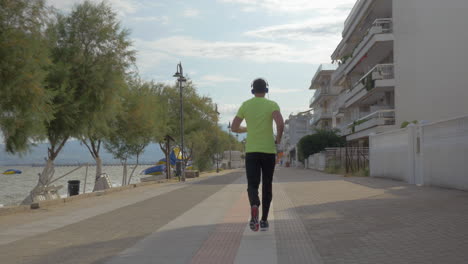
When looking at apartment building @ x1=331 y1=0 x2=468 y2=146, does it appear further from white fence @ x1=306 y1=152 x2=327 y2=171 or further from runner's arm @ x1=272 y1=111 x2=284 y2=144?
runner's arm @ x1=272 y1=111 x2=284 y2=144

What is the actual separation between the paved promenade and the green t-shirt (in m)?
1.19

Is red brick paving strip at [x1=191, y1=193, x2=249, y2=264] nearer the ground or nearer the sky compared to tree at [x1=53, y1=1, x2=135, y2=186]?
nearer the ground

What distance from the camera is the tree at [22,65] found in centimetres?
1153

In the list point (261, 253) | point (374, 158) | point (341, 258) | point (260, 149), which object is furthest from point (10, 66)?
point (374, 158)

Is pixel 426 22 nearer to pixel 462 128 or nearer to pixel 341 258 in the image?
pixel 462 128

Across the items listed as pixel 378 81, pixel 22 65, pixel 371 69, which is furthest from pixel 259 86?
pixel 371 69

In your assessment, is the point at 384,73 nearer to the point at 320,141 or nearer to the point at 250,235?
the point at 320,141

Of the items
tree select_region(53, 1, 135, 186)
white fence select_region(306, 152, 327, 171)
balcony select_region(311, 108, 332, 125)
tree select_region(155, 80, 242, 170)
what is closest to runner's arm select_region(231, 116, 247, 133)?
tree select_region(53, 1, 135, 186)

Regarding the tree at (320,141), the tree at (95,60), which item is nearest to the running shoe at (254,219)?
the tree at (95,60)

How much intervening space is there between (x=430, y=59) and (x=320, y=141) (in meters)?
22.1

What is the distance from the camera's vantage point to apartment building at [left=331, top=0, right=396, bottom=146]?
3644cm

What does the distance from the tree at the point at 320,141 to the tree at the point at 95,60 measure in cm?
3804

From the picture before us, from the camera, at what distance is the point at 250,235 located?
23.0 ft

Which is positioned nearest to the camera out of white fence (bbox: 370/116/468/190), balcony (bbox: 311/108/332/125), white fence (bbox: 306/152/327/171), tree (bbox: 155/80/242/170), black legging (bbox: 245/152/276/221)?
black legging (bbox: 245/152/276/221)
